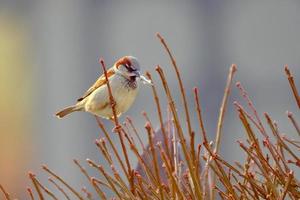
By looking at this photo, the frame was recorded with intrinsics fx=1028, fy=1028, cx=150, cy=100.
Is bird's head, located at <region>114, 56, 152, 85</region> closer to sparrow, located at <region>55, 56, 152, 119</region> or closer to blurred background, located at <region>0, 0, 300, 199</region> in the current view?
sparrow, located at <region>55, 56, 152, 119</region>

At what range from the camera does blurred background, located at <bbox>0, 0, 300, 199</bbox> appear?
20.4 ft

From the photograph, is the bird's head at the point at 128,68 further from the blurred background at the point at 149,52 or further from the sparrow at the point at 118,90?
the blurred background at the point at 149,52

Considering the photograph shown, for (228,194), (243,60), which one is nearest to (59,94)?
(243,60)

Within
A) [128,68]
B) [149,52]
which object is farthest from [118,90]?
[149,52]

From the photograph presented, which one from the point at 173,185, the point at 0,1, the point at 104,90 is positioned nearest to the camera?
the point at 173,185

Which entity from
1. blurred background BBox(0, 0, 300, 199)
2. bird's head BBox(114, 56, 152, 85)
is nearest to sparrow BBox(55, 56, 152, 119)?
bird's head BBox(114, 56, 152, 85)

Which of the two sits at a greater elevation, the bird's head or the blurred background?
the blurred background

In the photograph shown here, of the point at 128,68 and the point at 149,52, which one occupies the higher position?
the point at 149,52

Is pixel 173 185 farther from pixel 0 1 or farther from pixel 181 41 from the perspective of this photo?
pixel 0 1

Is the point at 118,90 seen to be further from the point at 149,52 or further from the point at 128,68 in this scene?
the point at 149,52

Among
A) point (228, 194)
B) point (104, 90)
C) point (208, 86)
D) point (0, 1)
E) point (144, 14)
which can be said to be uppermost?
point (0, 1)

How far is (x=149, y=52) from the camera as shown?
630cm

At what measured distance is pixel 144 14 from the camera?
6.50 metres

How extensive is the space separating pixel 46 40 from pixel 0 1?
2.06 feet
